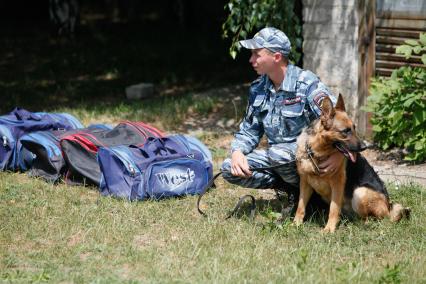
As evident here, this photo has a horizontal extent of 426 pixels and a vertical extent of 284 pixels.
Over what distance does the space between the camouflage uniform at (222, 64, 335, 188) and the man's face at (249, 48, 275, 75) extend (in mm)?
160

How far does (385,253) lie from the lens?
473 cm

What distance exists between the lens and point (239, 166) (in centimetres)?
520

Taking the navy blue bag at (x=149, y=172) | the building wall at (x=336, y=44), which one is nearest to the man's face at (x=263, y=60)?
the navy blue bag at (x=149, y=172)

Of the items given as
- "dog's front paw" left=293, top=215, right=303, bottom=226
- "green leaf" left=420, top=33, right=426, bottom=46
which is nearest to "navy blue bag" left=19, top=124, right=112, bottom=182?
"dog's front paw" left=293, top=215, right=303, bottom=226

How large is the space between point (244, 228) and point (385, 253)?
103cm

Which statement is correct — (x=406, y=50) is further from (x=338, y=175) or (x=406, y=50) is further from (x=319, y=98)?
(x=338, y=175)

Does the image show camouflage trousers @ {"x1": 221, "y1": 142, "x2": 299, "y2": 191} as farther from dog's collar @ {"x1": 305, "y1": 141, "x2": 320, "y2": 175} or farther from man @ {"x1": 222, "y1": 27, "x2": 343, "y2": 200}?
dog's collar @ {"x1": 305, "y1": 141, "x2": 320, "y2": 175}

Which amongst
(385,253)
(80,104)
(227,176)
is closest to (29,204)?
(227,176)

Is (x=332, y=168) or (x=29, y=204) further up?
(x=332, y=168)

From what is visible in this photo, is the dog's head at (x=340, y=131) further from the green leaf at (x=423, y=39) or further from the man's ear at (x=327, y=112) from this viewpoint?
the green leaf at (x=423, y=39)

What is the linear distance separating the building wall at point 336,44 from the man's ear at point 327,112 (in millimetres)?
3037

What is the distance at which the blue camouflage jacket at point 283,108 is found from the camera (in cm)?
519

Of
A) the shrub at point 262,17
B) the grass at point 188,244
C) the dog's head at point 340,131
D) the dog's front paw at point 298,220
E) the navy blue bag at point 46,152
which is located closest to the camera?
the grass at point 188,244

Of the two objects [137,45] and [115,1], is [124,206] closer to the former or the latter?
[137,45]
